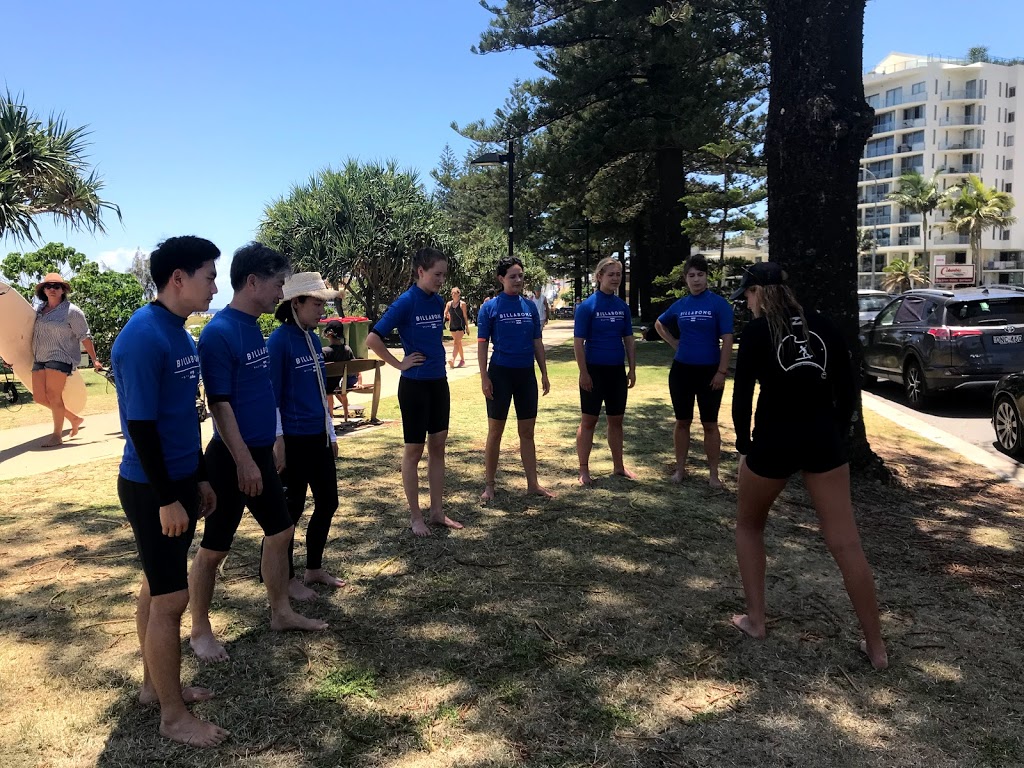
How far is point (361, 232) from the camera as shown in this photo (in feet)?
83.7

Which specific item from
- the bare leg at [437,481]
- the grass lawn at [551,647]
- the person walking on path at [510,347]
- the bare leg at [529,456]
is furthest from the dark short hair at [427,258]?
the grass lawn at [551,647]

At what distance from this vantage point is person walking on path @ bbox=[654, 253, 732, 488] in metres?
5.82

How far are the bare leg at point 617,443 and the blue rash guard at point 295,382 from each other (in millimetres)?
3036

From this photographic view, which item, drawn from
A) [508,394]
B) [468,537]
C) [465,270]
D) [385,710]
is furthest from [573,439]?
[465,270]

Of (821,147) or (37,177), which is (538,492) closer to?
(821,147)

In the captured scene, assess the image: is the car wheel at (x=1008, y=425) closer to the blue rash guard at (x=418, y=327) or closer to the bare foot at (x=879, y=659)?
the bare foot at (x=879, y=659)

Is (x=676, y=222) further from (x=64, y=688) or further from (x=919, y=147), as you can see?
(x=919, y=147)

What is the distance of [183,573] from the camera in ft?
8.64

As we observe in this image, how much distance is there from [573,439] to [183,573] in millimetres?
5802

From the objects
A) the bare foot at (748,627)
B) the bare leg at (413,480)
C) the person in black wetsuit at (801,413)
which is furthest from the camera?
the bare leg at (413,480)

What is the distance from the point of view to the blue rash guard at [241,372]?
9.77 ft

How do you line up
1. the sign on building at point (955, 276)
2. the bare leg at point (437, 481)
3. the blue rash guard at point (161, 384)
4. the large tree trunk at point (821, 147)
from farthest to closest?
1. the sign on building at point (955, 276)
2. the large tree trunk at point (821, 147)
3. the bare leg at point (437, 481)
4. the blue rash guard at point (161, 384)

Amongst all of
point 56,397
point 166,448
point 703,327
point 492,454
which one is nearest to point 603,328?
point 703,327

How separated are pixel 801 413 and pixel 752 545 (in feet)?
2.39
